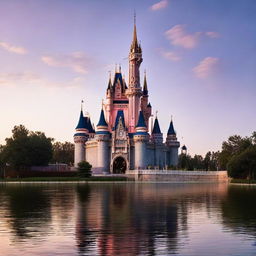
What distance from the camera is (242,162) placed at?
77312 millimetres

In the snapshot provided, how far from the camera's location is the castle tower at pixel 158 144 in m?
112

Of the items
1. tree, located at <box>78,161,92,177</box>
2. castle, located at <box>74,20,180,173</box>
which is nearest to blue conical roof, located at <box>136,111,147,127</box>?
castle, located at <box>74,20,180,173</box>

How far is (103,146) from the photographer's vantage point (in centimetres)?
10438

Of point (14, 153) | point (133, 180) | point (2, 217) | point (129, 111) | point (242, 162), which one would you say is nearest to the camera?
point (2, 217)

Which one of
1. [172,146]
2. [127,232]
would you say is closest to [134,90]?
[172,146]

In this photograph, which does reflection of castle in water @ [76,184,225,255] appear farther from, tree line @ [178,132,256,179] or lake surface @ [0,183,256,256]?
tree line @ [178,132,256,179]

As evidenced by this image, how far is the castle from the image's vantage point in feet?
340

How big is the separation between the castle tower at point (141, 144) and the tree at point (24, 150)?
19.5 meters

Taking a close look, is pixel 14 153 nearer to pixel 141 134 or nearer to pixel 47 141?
pixel 47 141

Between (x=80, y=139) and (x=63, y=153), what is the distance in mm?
32520

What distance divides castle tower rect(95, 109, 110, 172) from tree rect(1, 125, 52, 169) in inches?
447

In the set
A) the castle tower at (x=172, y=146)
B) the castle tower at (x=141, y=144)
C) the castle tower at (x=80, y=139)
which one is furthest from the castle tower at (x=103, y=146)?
the castle tower at (x=172, y=146)

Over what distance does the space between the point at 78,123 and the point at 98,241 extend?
100474 mm

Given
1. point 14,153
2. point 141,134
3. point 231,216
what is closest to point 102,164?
point 141,134
